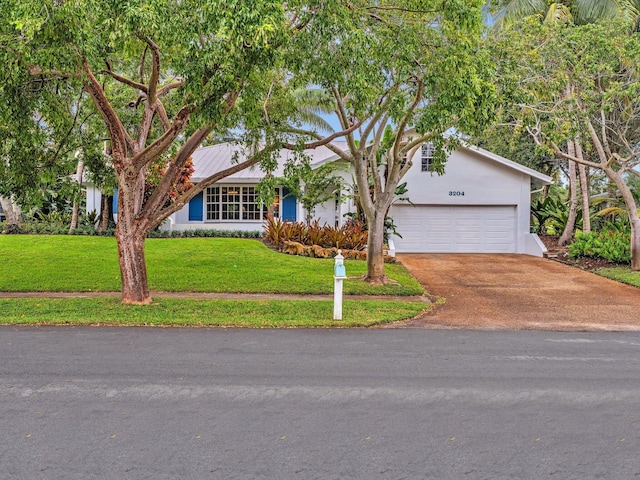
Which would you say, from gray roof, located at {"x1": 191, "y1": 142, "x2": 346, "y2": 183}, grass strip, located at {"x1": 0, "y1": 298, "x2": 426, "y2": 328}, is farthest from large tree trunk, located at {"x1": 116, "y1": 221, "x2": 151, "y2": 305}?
gray roof, located at {"x1": 191, "y1": 142, "x2": 346, "y2": 183}

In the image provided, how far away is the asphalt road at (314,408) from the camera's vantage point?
3.76 metres

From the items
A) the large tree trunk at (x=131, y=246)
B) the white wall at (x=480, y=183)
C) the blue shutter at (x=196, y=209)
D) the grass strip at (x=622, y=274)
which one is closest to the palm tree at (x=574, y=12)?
the white wall at (x=480, y=183)

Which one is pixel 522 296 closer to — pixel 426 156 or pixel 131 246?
pixel 131 246

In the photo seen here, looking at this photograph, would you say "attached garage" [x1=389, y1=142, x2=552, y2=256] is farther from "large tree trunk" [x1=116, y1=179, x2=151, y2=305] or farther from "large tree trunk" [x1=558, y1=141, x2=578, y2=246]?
"large tree trunk" [x1=116, y1=179, x2=151, y2=305]

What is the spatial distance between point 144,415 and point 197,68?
544cm

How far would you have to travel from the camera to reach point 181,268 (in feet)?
48.4

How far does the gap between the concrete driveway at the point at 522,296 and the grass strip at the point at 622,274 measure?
0.30 metres

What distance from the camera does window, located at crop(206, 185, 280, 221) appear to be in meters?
22.8

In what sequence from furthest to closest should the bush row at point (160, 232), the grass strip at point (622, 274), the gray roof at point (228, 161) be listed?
the gray roof at point (228, 161) < the bush row at point (160, 232) < the grass strip at point (622, 274)

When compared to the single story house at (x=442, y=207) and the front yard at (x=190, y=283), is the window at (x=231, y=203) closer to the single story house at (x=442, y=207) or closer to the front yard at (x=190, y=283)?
the single story house at (x=442, y=207)

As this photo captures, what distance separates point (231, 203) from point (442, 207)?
9.13 meters

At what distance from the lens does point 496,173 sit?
2175 centimetres

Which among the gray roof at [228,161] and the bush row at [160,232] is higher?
the gray roof at [228,161]

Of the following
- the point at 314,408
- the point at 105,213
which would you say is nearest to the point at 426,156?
the point at 105,213
